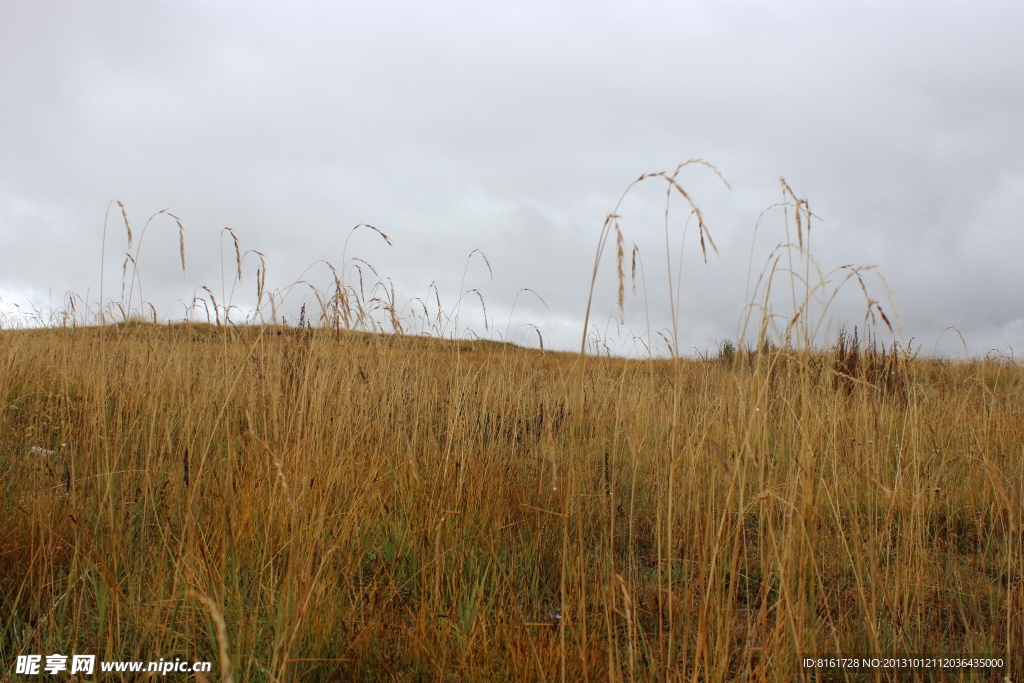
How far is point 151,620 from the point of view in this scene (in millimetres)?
1611

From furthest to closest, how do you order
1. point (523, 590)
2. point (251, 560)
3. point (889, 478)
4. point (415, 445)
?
1. point (889, 478)
2. point (415, 445)
3. point (523, 590)
4. point (251, 560)

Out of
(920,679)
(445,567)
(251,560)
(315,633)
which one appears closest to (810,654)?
(920,679)

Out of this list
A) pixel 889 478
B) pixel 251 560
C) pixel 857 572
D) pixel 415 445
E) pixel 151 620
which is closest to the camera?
pixel 857 572

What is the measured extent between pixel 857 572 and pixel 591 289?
1.05m

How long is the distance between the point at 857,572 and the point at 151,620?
203cm

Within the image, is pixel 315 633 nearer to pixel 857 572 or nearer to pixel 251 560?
pixel 251 560

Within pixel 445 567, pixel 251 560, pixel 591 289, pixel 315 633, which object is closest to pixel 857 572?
pixel 591 289

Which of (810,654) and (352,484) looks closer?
(810,654)

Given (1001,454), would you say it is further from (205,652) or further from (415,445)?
(205,652)

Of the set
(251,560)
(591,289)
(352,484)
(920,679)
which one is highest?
(591,289)

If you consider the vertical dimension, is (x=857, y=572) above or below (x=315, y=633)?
above

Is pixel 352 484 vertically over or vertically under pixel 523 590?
over

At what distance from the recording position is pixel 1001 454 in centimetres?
351

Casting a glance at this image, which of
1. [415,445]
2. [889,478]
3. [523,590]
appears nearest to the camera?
[523,590]
